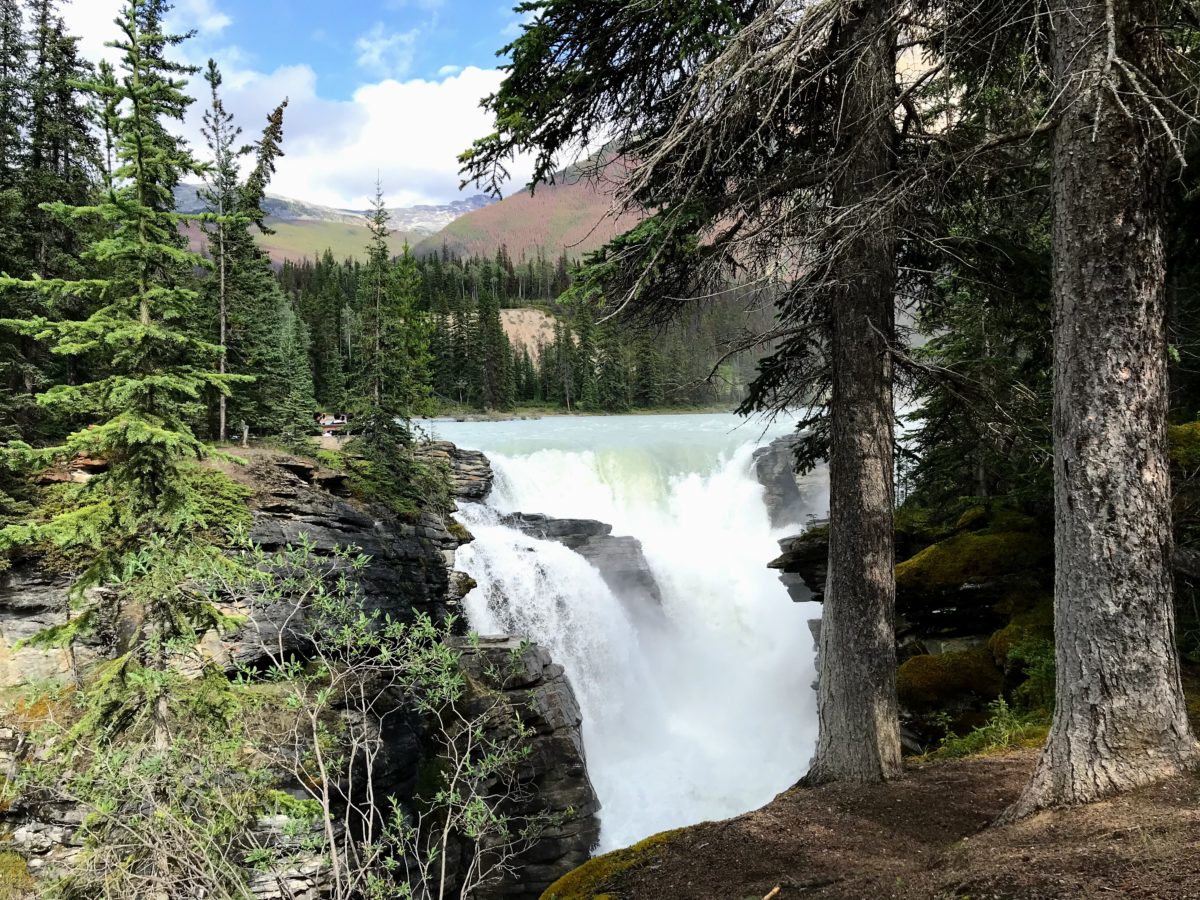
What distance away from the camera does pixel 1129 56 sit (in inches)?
142

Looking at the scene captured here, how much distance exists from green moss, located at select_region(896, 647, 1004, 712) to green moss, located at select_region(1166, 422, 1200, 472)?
10.8 ft

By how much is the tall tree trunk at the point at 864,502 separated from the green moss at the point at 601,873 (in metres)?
1.82

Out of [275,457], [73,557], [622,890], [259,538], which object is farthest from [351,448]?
[622,890]

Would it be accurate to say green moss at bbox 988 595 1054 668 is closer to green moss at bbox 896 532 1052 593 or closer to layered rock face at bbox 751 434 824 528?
green moss at bbox 896 532 1052 593

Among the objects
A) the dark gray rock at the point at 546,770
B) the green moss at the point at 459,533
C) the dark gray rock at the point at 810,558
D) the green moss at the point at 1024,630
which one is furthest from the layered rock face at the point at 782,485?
the green moss at the point at 1024,630

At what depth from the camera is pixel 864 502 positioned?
5.75 metres

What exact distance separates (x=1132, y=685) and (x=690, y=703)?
17.8 meters

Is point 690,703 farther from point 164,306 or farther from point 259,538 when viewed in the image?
point 164,306

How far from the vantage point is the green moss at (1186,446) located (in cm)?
699

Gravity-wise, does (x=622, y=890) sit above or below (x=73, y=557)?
below

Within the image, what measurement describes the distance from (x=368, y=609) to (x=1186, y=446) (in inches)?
590

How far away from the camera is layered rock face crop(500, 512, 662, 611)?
899 inches

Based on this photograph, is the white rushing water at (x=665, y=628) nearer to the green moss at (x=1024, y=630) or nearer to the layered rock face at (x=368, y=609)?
the layered rock face at (x=368, y=609)

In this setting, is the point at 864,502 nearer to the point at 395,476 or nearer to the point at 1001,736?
the point at 1001,736
